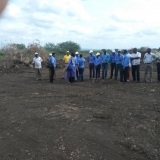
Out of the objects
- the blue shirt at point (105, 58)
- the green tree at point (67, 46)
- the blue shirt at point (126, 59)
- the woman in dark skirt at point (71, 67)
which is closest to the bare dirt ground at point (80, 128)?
the blue shirt at point (126, 59)

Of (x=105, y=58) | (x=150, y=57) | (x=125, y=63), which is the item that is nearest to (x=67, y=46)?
(x=105, y=58)

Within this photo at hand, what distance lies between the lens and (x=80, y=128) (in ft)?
20.7

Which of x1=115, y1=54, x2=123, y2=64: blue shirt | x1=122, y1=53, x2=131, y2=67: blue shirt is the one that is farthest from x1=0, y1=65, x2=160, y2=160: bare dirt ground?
x1=115, y1=54, x2=123, y2=64: blue shirt

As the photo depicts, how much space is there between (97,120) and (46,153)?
2411 millimetres

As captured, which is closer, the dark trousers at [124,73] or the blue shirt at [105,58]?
the dark trousers at [124,73]

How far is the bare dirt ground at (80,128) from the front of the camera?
5.03 m

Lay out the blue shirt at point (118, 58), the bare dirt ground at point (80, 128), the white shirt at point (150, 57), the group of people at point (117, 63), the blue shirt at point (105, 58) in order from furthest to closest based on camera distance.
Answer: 1. the blue shirt at point (105, 58)
2. the blue shirt at point (118, 58)
3. the group of people at point (117, 63)
4. the white shirt at point (150, 57)
5. the bare dirt ground at point (80, 128)

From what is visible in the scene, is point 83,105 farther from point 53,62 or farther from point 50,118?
point 53,62

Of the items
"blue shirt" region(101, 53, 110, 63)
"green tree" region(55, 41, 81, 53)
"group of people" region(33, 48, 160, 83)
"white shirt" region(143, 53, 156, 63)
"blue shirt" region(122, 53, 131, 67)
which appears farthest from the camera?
"green tree" region(55, 41, 81, 53)

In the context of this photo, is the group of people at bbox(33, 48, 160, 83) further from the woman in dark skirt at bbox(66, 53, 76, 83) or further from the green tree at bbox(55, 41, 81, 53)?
the green tree at bbox(55, 41, 81, 53)

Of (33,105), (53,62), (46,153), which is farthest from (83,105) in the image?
(53,62)

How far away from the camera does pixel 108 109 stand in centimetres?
850

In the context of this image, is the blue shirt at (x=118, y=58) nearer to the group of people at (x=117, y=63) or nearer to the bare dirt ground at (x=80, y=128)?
the group of people at (x=117, y=63)

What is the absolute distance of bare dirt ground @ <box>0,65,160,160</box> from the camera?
5027 millimetres
